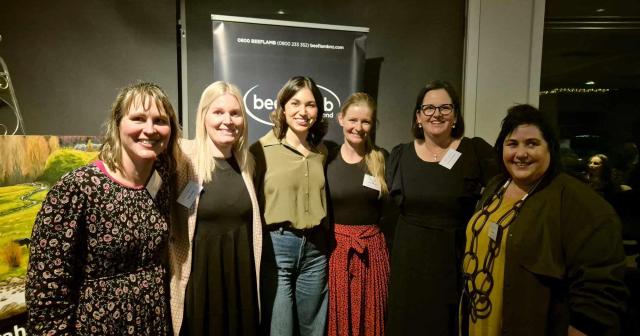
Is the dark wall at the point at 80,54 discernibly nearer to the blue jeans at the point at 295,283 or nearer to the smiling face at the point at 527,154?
the blue jeans at the point at 295,283

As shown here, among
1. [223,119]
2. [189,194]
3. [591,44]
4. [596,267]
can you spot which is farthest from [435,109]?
[591,44]

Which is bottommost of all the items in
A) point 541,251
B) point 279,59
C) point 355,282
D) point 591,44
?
point 355,282

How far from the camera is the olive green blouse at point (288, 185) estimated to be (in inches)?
80.3

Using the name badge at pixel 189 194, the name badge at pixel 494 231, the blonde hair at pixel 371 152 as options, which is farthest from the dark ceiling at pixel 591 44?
the name badge at pixel 189 194

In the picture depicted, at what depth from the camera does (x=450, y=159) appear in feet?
6.68

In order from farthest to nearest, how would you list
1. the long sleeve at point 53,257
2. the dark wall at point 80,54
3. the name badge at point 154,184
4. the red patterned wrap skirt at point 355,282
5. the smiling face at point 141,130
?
the dark wall at point 80,54
the red patterned wrap skirt at point 355,282
the name badge at point 154,184
the smiling face at point 141,130
the long sleeve at point 53,257

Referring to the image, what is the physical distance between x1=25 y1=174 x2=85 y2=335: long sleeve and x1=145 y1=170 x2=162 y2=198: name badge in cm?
25

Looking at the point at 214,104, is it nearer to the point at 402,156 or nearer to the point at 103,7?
the point at 402,156

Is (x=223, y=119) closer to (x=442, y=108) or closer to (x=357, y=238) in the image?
(x=357, y=238)

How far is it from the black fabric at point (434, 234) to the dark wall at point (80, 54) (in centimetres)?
214

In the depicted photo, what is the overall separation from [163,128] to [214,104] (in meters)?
0.42

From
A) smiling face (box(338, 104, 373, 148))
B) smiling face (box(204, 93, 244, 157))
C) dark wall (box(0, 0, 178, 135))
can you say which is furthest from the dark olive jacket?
dark wall (box(0, 0, 178, 135))

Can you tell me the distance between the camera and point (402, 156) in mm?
2201

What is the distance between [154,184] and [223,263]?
58 cm
